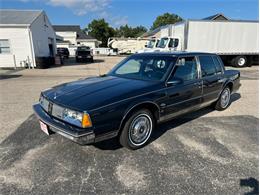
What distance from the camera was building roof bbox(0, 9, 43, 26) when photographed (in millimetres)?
16369

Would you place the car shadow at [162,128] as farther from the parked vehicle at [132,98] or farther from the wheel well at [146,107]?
the wheel well at [146,107]

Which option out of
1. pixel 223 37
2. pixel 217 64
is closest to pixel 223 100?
pixel 217 64

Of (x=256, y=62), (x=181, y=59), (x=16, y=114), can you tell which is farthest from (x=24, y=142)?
(x=256, y=62)

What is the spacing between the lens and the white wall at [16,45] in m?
16.1

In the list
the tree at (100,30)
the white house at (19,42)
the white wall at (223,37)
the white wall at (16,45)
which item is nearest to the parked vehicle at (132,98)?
the white wall at (223,37)

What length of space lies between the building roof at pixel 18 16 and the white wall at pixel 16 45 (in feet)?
2.04

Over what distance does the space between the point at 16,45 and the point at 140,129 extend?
1664cm

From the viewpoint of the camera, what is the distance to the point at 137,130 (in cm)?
340

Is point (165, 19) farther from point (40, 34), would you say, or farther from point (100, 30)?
point (40, 34)

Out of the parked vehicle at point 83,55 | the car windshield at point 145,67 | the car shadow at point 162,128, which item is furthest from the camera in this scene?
the parked vehicle at point 83,55

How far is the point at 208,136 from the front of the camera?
13.0ft

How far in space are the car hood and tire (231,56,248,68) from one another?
16080 millimetres

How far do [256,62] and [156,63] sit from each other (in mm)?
18444

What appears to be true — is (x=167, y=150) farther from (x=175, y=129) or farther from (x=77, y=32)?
(x=77, y=32)
